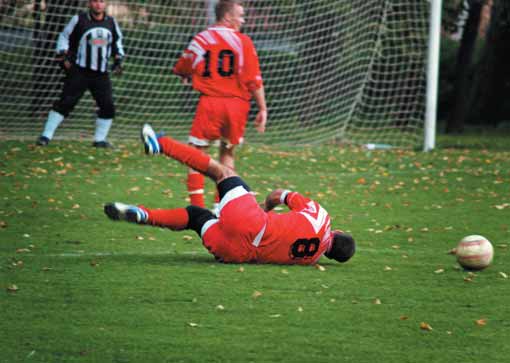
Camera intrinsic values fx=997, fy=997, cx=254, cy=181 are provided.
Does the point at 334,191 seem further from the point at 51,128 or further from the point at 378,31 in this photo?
the point at 378,31

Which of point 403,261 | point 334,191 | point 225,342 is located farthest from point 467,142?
point 225,342

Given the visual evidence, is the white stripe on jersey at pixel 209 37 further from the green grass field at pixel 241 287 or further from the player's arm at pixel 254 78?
the green grass field at pixel 241 287

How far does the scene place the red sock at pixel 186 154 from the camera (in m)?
6.43

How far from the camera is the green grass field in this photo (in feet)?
14.6

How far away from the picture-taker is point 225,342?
4.51 meters

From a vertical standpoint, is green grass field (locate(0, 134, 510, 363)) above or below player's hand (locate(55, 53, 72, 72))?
above

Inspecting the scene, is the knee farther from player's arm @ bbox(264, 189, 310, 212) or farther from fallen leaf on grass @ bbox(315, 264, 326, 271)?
fallen leaf on grass @ bbox(315, 264, 326, 271)

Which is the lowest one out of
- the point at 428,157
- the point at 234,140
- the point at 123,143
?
the point at 123,143

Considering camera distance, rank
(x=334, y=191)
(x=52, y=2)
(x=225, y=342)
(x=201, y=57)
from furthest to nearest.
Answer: (x=52, y=2)
(x=334, y=191)
(x=201, y=57)
(x=225, y=342)

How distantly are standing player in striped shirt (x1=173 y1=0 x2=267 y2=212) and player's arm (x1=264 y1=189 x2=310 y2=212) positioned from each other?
2110 millimetres

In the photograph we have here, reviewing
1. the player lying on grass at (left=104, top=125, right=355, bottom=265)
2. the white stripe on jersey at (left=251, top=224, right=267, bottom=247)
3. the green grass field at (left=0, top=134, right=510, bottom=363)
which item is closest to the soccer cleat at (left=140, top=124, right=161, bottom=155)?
the player lying on grass at (left=104, top=125, right=355, bottom=265)

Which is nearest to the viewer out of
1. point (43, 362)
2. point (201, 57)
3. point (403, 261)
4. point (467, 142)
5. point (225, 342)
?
point (43, 362)

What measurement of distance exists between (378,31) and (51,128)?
6004 mm

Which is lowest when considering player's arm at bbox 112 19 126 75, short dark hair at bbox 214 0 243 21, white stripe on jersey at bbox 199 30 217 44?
player's arm at bbox 112 19 126 75
